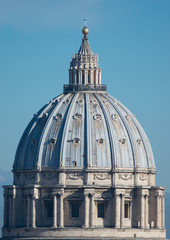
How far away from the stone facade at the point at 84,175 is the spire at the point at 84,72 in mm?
122

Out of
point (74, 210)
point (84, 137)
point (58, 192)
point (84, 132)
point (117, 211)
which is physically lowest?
point (117, 211)

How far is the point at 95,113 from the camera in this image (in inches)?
5989

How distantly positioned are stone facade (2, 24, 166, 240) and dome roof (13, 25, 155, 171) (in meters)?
0.12

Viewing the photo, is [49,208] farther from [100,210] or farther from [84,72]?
[84,72]

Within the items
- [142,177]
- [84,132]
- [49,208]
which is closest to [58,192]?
[49,208]

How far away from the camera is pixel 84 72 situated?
15538 centimetres

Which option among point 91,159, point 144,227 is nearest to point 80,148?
point 91,159

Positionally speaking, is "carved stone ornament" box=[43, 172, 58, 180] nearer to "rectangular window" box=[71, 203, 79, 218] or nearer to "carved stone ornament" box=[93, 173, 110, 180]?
"rectangular window" box=[71, 203, 79, 218]

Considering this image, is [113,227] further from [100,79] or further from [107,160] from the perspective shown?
[100,79]

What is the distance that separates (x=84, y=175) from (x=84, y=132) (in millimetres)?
5189

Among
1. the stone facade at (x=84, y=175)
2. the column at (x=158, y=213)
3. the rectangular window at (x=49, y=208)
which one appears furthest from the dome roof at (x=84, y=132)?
the rectangular window at (x=49, y=208)

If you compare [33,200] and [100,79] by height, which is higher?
[100,79]

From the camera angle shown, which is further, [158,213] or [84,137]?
[158,213]

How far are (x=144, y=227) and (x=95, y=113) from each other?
1478cm
